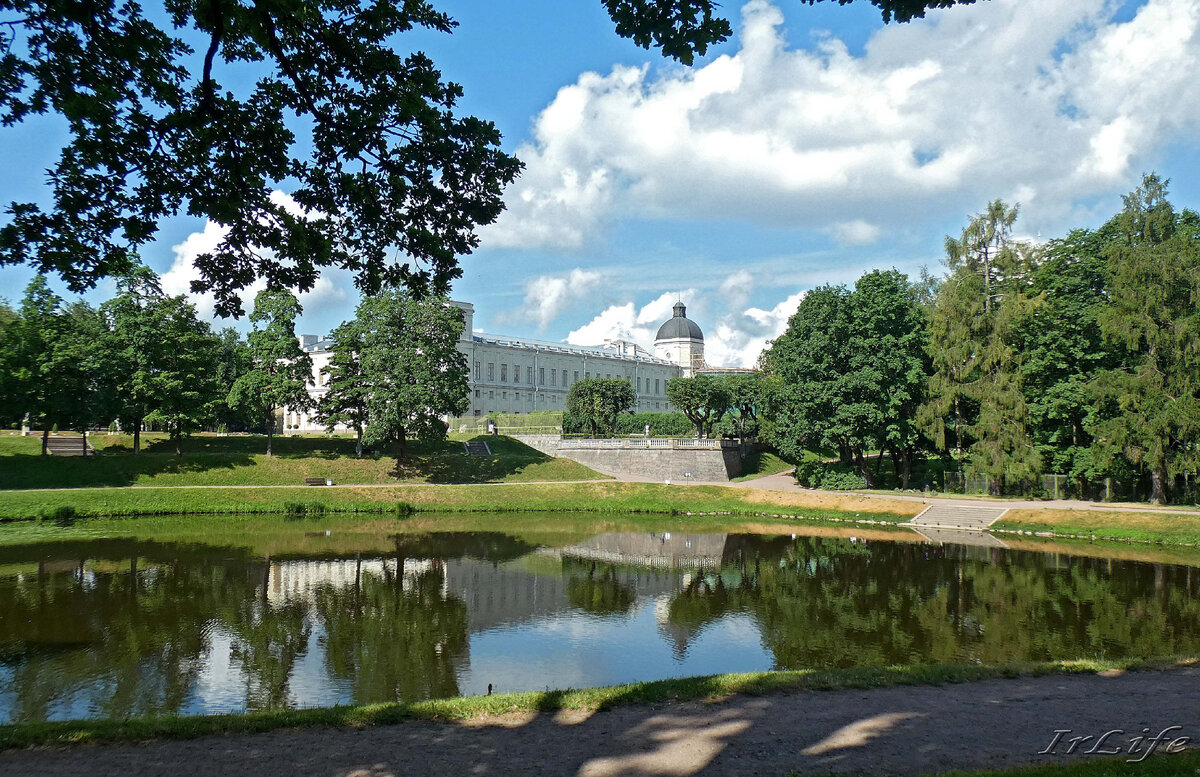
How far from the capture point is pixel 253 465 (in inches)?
1594

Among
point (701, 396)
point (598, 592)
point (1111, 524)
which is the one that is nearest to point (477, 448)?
point (701, 396)

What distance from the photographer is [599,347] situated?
92562 mm

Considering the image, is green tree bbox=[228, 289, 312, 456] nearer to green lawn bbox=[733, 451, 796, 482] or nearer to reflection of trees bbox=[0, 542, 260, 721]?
reflection of trees bbox=[0, 542, 260, 721]

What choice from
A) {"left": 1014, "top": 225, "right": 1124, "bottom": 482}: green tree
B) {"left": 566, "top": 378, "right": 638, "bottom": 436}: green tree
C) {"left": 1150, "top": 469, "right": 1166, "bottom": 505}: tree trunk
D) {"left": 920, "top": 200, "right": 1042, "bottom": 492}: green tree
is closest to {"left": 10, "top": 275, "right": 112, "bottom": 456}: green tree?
{"left": 566, "top": 378, "right": 638, "bottom": 436}: green tree

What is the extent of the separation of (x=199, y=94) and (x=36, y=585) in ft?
55.8

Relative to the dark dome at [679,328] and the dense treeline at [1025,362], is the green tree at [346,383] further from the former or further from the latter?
the dark dome at [679,328]

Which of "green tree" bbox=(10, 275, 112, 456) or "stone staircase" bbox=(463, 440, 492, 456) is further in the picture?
"stone staircase" bbox=(463, 440, 492, 456)

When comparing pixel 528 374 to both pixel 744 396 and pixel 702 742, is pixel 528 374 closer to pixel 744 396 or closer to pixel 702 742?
pixel 744 396

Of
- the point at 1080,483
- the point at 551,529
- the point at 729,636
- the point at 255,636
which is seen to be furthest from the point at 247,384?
the point at 1080,483

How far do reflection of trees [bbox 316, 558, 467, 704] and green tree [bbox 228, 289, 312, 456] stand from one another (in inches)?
999

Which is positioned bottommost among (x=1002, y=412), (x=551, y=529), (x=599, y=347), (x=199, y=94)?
(x=551, y=529)

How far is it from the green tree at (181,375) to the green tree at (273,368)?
1619 millimetres

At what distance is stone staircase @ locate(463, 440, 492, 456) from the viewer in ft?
160

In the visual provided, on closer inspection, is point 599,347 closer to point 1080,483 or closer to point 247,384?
point 247,384
